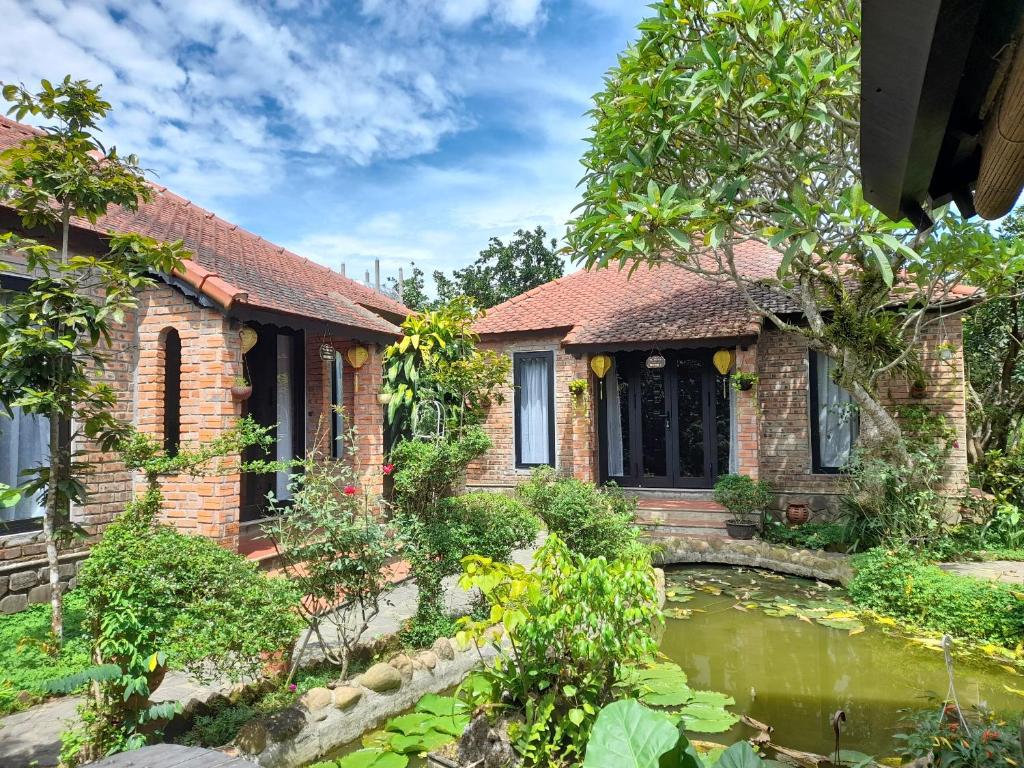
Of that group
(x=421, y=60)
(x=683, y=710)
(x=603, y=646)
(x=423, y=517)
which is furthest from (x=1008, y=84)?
(x=421, y=60)

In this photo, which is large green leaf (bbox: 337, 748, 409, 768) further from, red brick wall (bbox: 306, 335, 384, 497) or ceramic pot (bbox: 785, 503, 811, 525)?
ceramic pot (bbox: 785, 503, 811, 525)

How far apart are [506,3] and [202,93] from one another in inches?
188

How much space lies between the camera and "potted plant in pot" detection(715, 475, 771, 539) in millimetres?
9555

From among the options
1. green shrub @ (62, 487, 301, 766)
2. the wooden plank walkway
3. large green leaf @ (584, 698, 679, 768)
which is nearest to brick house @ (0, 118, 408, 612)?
green shrub @ (62, 487, 301, 766)

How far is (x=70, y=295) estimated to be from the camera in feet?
13.9

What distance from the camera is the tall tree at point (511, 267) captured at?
2048cm

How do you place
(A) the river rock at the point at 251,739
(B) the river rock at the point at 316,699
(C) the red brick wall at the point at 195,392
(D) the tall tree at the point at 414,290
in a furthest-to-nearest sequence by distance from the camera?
(D) the tall tree at the point at 414,290 → (C) the red brick wall at the point at 195,392 → (B) the river rock at the point at 316,699 → (A) the river rock at the point at 251,739

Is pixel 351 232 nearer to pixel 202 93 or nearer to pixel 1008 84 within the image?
pixel 202 93

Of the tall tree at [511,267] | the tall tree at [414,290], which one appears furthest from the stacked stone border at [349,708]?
the tall tree at [414,290]

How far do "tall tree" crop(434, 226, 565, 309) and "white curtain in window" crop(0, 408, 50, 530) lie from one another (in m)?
15.1

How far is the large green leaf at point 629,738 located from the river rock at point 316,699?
2.28m

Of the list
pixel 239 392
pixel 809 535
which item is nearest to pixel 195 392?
pixel 239 392

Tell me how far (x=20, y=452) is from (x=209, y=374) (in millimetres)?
1854

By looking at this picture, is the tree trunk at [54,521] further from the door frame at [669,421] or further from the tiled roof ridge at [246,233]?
the door frame at [669,421]
